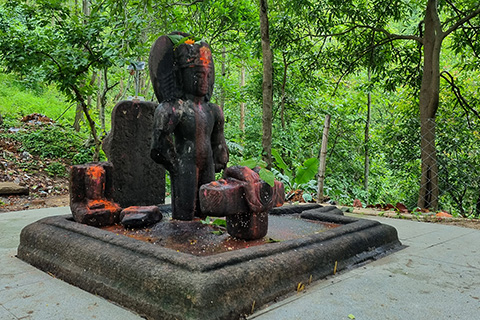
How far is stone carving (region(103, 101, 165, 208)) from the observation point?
12.0 ft

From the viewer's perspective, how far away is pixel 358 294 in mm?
2115

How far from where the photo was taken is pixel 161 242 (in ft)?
8.57

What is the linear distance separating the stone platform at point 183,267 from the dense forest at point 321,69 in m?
2.61

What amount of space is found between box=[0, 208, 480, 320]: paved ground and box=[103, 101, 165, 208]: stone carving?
44.0 inches

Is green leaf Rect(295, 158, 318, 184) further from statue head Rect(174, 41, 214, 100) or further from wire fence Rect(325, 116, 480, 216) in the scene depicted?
statue head Rect(174, 41, 214, 100)

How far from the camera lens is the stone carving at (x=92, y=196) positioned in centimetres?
314

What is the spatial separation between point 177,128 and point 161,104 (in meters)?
0.24

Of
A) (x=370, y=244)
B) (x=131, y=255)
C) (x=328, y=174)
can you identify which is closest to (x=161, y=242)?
(x=131, y=255)

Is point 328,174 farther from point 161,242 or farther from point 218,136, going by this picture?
point 161,242

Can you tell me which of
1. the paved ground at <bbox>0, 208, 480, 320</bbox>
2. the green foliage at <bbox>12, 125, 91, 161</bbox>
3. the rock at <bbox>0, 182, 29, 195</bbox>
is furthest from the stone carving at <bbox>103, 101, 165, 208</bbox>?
the green foliage at <bbox>12, 125, 91, 161</bbox>

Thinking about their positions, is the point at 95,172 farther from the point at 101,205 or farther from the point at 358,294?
the point at 358,294

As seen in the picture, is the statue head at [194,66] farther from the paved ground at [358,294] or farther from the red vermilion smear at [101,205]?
the paved ground at [358,294]

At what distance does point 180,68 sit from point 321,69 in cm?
523

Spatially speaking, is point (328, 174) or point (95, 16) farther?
point (328, 174)
